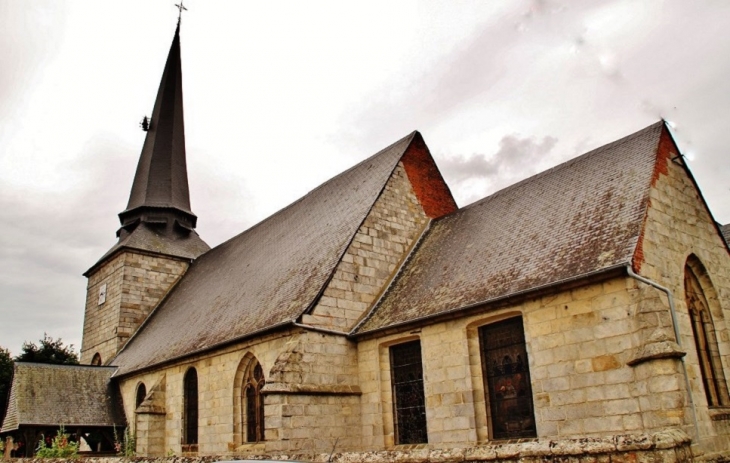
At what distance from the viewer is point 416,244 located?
53.1ft

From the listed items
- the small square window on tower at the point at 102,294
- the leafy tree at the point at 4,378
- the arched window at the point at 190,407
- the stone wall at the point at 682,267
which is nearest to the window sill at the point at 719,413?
the stone wall at the point at 682,267

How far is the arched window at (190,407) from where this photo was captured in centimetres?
1634

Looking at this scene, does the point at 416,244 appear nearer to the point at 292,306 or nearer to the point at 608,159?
the point at 292,306

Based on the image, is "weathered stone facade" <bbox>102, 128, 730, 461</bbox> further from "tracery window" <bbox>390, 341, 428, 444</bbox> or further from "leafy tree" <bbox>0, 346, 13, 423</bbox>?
"leafy tree" <bbox>0, 346, 13, 423</bbox>

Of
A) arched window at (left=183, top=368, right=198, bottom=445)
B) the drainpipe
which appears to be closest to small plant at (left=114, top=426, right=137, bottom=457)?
arched window at (left=183, top=368, right=198, bottom=445)

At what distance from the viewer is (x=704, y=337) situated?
1083 cm

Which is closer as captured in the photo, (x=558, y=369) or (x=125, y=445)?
(x=558, y=369)

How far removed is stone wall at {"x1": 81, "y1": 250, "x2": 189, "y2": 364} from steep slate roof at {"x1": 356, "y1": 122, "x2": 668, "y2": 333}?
44.6 ft

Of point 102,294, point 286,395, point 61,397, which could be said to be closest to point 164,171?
point 102,294

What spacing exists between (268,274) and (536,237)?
7.92 meters

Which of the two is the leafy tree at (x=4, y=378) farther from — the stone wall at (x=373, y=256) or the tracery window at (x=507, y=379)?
the tracery window at (x=507, y=379)

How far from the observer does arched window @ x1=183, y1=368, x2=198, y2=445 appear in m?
16.3

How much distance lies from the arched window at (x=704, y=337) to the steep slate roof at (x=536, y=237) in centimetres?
184

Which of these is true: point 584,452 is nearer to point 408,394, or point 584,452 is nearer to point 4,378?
point 408,394
